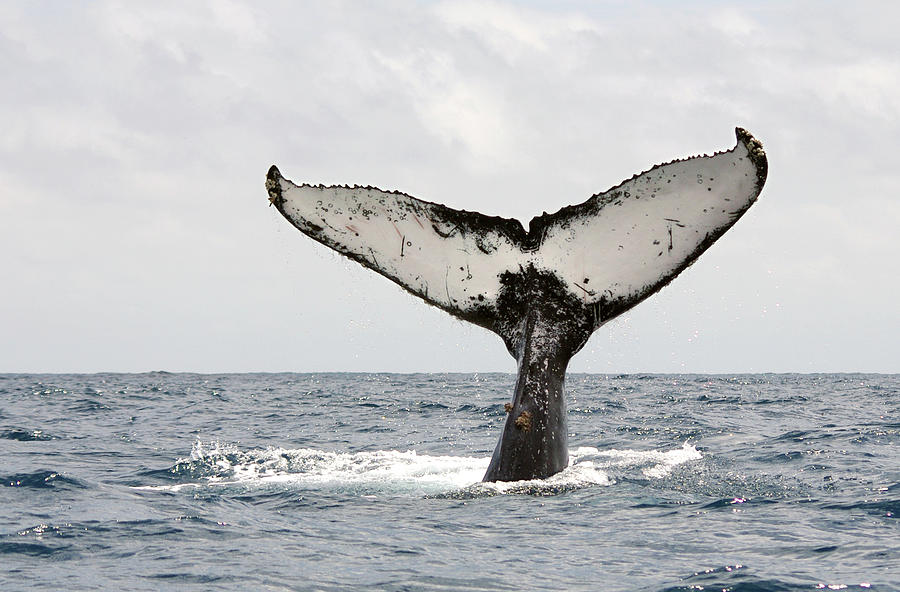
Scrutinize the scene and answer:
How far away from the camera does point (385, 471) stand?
363 inches

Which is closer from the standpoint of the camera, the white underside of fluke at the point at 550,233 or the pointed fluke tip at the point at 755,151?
the pointed fluke tip at the point at 755,151

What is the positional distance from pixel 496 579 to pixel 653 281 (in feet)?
8.69

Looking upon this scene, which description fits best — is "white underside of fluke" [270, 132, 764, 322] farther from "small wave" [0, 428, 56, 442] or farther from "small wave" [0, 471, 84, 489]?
"small wave" [0, 428, 56, 442]

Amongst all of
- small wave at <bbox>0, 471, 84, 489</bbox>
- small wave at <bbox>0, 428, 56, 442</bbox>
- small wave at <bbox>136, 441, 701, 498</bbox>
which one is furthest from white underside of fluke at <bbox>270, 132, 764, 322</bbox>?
small wave at <bbox>0, 428, 56, 442</bbox>

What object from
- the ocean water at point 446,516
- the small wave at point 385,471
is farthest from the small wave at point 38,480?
the small wave at point 385,471

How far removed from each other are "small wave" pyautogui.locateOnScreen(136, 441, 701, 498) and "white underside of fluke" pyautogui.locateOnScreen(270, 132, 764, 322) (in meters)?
1.47

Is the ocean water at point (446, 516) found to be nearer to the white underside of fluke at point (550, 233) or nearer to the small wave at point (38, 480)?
the small wave at point (38, 480)

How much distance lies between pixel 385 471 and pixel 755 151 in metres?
4.88

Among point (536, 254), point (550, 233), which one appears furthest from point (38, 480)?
point (550, 233)

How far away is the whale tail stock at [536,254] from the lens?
646 cm

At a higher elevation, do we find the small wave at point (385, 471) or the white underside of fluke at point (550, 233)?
the white underside of fluke at point (550, 233)

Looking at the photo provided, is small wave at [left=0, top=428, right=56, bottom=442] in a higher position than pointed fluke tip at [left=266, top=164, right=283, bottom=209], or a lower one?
lower

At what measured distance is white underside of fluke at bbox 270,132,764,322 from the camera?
6355mm

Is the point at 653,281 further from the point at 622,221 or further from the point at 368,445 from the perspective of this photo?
the point at 368,445
